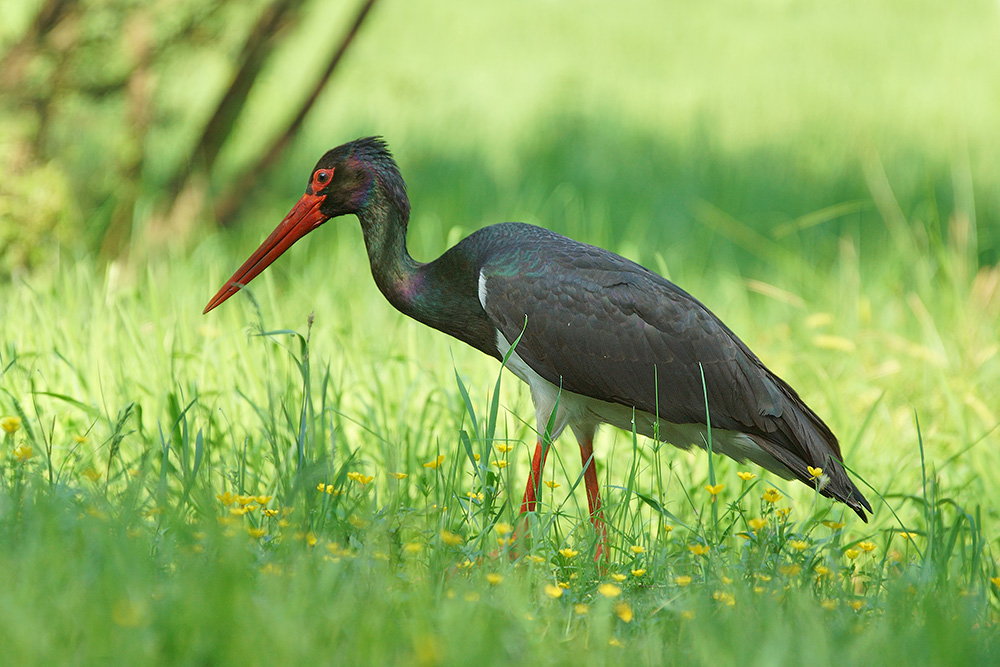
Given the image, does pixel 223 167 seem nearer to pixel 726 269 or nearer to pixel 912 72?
pixel 726 269

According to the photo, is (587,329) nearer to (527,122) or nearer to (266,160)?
(266,160)

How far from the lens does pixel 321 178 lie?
10.9ft

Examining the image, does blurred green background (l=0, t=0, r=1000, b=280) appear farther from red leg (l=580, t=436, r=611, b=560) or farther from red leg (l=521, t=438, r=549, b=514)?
red leg (l=521, t=438, r=549, b=514)

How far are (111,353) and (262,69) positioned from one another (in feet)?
6.55

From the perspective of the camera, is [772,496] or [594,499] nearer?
[772,496]

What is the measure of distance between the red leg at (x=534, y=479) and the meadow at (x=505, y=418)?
8 centimetres

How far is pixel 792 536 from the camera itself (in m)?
2.49

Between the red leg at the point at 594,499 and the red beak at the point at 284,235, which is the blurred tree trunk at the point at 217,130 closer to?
the red beak at the point at 284,235

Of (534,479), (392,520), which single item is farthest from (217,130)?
(392,520)

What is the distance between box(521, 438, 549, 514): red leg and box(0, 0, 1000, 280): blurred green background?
72.2 inches

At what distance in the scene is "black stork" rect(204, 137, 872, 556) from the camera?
10.2 feet

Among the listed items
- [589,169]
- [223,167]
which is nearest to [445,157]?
[589,169]

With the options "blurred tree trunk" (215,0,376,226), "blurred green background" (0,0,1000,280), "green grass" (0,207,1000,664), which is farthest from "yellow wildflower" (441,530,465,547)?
"blurred tree trunk" (215,0,376,226)

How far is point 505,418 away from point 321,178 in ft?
3.15
